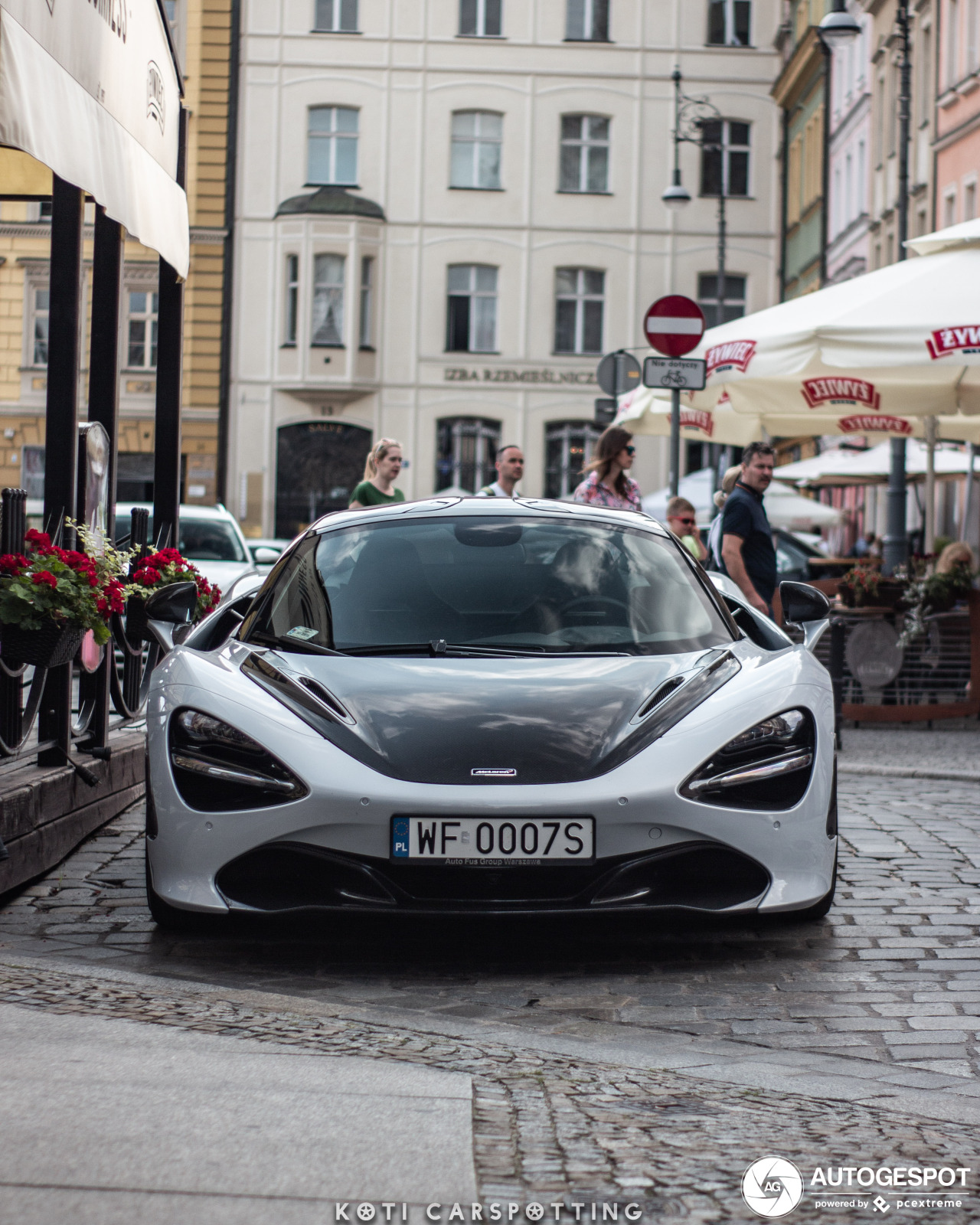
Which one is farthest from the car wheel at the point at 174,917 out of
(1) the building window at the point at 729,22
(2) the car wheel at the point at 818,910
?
(1) the building window at the point at 729,22

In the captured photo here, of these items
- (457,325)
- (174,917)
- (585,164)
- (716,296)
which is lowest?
(174,917)

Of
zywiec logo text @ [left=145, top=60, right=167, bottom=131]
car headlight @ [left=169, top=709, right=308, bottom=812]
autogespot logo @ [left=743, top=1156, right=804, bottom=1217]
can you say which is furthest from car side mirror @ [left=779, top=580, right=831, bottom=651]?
autogespot logo @ [left=743, top=1156, right=804, bottom=1217]

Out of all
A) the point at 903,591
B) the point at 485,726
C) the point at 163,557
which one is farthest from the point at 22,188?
the point at 903,591

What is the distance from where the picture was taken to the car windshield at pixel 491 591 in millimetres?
6223

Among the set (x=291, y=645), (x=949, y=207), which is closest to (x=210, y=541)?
(x=291, y=645)

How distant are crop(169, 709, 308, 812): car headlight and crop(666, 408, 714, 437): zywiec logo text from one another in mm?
13167

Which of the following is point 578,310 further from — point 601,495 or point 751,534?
point 751,534

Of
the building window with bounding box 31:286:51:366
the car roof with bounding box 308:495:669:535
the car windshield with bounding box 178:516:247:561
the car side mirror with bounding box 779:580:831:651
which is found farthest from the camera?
the building window with bounding box 31:286:51:366

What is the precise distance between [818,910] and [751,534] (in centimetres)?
584

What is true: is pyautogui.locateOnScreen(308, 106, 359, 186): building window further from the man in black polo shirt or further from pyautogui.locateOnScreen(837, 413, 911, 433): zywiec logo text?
the man in black polo shirt

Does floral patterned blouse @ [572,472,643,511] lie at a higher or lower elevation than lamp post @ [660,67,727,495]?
lower

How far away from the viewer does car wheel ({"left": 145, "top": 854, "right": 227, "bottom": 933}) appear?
5.78m

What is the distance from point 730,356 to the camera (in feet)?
44.3

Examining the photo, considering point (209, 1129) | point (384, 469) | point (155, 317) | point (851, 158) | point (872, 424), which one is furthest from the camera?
point (155, 317)
